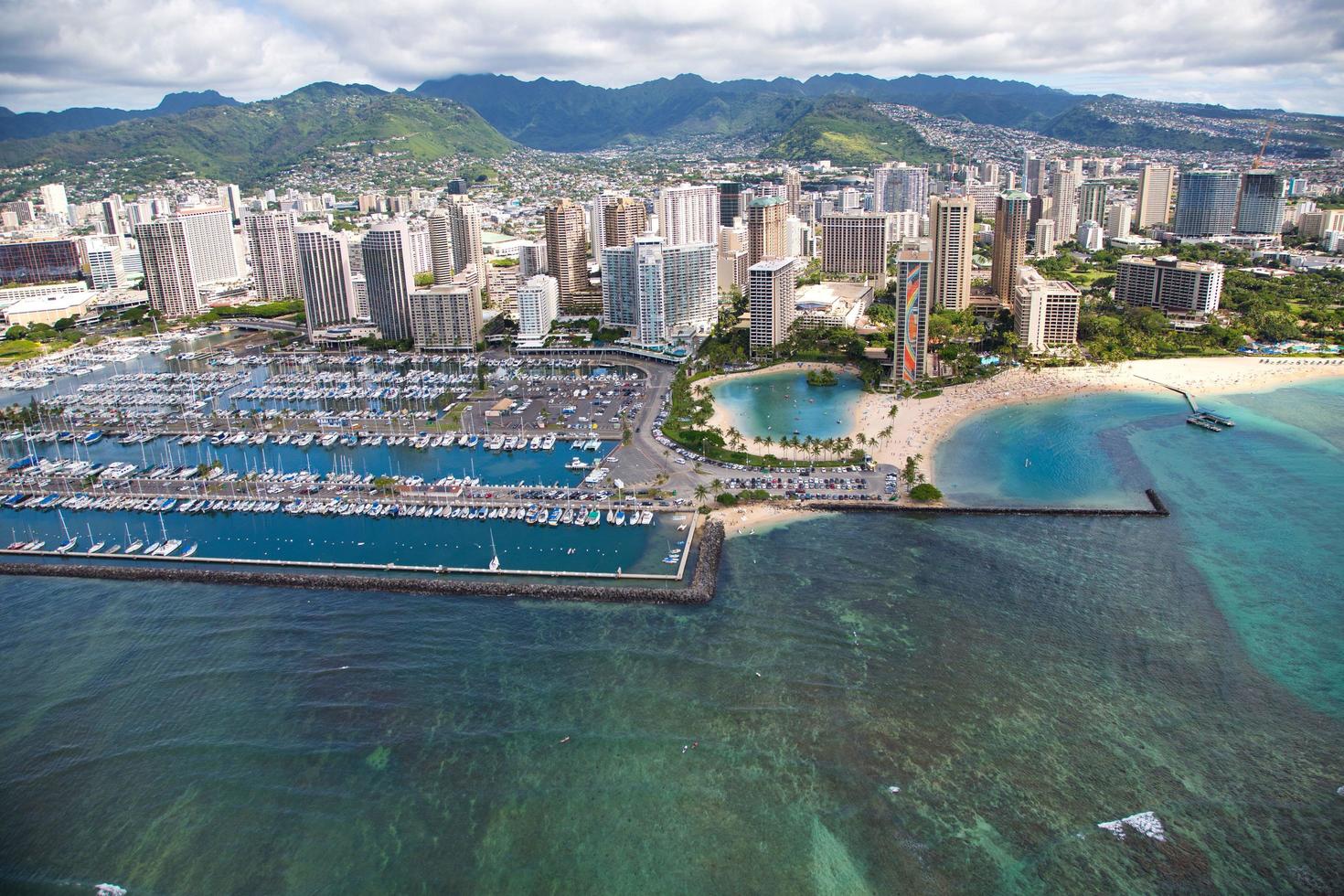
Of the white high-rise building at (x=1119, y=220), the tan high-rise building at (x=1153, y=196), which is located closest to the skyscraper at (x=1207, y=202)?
the white high-rise building at (x=1119, y=220)

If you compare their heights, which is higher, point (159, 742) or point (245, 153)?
point (245, 153)

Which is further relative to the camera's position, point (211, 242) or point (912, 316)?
point (211, 242)

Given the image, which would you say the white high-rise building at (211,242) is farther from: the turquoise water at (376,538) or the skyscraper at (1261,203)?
the skyscraper at (1261,203)

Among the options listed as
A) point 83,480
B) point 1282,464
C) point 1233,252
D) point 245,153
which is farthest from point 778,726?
point 245,153

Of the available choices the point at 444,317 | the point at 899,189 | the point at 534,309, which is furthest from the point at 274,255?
the point at 899,189

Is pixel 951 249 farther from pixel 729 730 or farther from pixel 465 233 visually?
pixel 729 730

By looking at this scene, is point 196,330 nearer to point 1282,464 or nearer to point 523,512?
point 523,512

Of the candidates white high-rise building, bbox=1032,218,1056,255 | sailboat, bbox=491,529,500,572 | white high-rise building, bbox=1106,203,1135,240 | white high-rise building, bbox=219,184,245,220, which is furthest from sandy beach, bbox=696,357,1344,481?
white high-rise building, bbox=219,184,245,220
